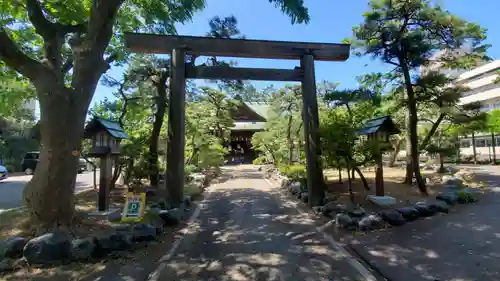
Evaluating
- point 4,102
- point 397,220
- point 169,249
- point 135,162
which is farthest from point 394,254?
point 4,102

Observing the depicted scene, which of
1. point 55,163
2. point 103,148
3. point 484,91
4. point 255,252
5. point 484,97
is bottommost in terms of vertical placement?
point 255,252

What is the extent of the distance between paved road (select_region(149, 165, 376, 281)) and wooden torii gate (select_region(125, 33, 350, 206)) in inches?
50.2

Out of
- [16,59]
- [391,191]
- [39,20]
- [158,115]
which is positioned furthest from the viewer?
[158,115]

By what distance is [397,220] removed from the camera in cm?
582

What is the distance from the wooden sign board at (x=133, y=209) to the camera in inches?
238

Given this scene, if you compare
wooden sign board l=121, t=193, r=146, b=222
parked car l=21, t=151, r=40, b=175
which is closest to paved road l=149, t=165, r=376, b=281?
wooden sign board l=121, t=193, r=146, b=222

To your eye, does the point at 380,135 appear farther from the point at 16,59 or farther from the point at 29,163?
the point at 29,163

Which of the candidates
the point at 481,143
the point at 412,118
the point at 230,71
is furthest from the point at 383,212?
the point at 481,143

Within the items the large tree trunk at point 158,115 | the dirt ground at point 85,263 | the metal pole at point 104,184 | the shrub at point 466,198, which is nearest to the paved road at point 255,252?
the dirt ground at point 85,263

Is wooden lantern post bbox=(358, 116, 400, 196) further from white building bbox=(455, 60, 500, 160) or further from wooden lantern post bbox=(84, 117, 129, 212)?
white building bbox=(455, 60, 500, 160)

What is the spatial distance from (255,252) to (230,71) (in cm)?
510

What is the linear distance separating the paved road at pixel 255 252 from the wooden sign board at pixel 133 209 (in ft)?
3.65

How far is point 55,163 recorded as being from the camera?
4875 mm

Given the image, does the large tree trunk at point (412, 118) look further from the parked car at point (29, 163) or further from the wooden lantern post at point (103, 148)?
the parked car at point (29, 163)
